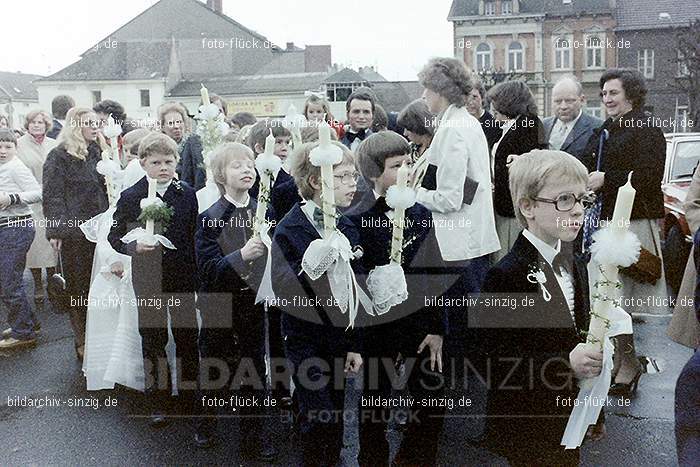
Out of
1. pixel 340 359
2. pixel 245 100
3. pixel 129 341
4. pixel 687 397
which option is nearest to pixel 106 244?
pixel 129 341

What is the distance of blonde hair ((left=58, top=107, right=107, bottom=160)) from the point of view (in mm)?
6035

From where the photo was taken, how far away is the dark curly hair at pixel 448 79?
15.5ft

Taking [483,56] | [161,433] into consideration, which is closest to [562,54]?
[483,56]

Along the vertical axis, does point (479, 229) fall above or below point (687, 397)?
above

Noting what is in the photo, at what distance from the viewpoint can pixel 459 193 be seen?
455 centimetres

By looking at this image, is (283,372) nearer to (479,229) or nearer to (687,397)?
(479,229)

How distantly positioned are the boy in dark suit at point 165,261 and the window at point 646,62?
39218mm

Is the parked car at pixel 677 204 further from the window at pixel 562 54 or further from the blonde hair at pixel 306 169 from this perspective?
the window at pixel 562 54

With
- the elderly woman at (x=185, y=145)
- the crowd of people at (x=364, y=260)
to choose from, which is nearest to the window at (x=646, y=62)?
the crowd of people at (x=364, y=260)

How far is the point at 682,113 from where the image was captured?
3956cm

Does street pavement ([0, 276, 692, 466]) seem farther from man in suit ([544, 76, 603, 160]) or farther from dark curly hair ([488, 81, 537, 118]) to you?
dark curly hair ([488, 81, 537, 118])

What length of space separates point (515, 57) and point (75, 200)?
38.9 metres

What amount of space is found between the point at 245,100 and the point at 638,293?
4566cm

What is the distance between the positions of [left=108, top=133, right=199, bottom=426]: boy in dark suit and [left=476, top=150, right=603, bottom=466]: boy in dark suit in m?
2.61
